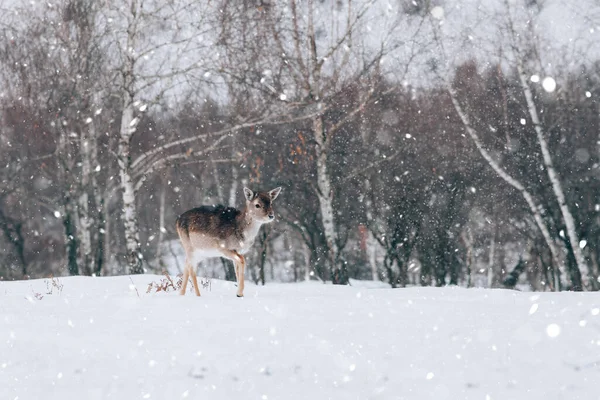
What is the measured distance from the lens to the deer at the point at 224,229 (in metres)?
8.61

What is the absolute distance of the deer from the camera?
8.61m

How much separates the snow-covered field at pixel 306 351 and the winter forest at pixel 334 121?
7.87 metres

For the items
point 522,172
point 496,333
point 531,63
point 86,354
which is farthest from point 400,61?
point 86,354

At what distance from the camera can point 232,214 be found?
29.2ft

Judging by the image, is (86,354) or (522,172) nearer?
(86,354)

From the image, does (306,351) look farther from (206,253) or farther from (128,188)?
(128,188)

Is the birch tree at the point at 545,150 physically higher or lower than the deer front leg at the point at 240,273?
higher

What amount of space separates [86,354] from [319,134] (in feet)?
40.4

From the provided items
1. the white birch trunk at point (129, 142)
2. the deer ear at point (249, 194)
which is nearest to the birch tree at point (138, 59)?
the white birch trunk at point (129, 142)

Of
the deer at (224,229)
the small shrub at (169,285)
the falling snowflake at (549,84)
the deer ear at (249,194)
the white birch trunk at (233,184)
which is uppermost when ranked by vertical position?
the falling snowflake at (549,84)

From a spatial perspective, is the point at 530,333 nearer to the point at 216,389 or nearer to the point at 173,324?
the point at 216,389

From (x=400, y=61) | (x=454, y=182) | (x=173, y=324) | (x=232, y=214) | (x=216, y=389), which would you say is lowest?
(x=216, y=389)

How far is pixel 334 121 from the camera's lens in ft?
74.3

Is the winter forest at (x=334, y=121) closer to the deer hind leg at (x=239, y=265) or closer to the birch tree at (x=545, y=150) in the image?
the birch tree at (x=545, y=150)
